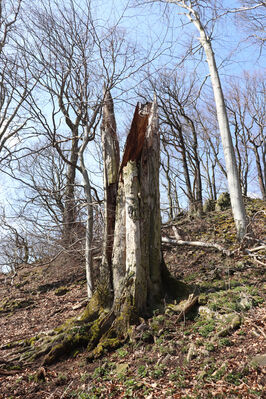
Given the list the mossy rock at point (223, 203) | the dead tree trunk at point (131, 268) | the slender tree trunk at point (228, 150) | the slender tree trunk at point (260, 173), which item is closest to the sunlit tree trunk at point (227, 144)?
the slender tree trunk at point (228, 150)

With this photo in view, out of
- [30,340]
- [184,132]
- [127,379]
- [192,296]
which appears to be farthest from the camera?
[184,132]

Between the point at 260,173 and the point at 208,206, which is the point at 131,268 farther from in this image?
the point at 260,173

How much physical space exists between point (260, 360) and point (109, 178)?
421 cm

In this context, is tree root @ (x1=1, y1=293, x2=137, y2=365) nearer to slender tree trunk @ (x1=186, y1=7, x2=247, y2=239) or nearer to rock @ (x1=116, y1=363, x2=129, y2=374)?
rock @ (x1=116, y1=363, x2=129, y2=374)

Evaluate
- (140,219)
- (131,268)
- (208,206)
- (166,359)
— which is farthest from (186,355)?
(208,206)

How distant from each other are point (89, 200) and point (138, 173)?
189 cm

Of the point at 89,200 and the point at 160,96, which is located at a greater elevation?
the point at 160,96

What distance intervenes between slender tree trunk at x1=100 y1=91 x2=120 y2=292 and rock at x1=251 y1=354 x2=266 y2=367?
2822mm

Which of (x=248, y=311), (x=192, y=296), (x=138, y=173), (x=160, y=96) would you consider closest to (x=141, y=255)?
(x=192, y=296)

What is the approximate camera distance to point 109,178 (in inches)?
234

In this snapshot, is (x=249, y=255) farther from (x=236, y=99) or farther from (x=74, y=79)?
(x=236, y=99)

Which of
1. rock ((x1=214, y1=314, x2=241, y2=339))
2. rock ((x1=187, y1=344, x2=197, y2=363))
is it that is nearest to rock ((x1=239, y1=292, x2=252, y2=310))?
rock ((x1=214, y1=314, x2=241, y2=339))

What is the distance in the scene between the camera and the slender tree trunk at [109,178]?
5.47m

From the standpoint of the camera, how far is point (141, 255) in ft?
16.5
